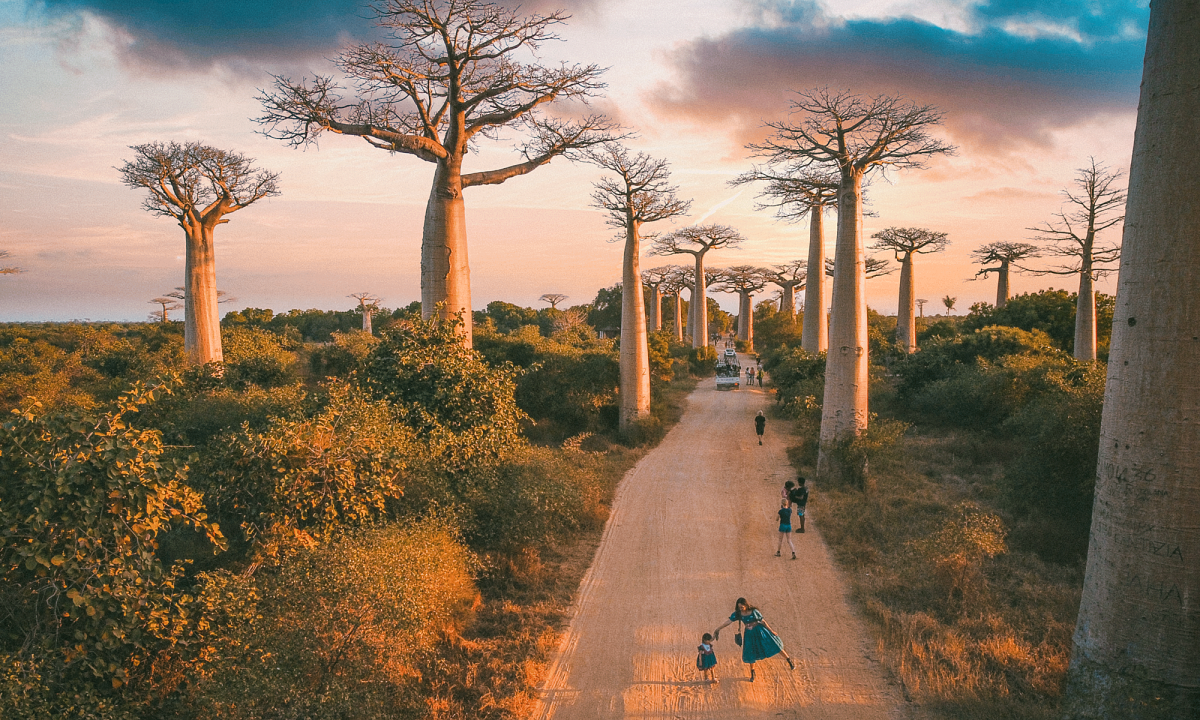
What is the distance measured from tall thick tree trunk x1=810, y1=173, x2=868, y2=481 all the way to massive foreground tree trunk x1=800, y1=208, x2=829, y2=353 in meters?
6.06

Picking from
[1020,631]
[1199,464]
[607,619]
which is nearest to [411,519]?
[607,619]

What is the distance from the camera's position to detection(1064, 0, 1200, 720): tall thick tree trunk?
4000 millimetres

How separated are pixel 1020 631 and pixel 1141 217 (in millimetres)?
3636

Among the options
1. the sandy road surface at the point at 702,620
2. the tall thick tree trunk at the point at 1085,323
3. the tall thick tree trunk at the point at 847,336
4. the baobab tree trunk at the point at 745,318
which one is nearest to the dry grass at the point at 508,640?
the sandy road surface at the point at 702,620

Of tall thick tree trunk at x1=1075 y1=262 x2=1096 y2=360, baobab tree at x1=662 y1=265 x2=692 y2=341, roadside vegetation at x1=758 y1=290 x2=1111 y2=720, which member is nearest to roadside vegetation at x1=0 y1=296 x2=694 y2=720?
roadside vegetation at x1=758 y1=290 x2=1111 y2=720

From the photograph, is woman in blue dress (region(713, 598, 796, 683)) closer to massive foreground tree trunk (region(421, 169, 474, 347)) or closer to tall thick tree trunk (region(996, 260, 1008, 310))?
massive foreground tree trunk (region(421, 169, 474, 347))

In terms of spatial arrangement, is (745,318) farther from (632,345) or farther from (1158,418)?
(1158,418)

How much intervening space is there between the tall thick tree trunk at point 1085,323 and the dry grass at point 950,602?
902 cm

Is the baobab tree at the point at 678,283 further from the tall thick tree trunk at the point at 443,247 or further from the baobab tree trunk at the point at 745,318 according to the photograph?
the tall thick tree trunk at the point at 443,247

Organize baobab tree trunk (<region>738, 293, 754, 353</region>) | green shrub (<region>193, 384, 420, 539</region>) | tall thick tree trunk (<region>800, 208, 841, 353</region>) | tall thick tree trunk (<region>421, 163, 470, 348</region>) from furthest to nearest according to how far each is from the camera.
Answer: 1. baobab tree trunk (<region>738, 293, 754, 353</region>)
2. tall thick tree trunk (<region>800, 208, 841, 353</region>)
3. tall thick tree trunk (<region>421, 163, 470, 348</region>)
4. green shrub (<region>193, 384, 420, 539</region>)

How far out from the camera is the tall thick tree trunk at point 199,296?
14898 mm

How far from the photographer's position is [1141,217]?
4195 mm

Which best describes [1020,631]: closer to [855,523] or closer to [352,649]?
[855,523]

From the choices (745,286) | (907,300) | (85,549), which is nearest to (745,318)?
(745,286)
